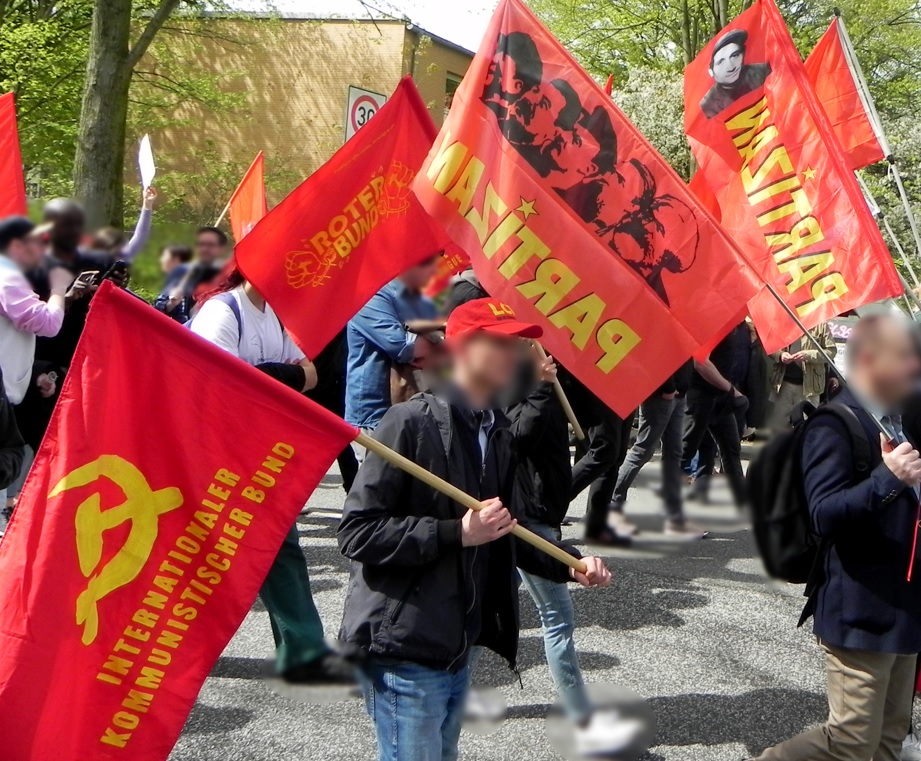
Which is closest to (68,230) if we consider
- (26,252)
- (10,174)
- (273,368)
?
(26,252)

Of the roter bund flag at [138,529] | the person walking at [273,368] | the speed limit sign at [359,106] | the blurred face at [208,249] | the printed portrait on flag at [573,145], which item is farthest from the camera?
the speed limit sign at [359,106]

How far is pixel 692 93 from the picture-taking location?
5031mm

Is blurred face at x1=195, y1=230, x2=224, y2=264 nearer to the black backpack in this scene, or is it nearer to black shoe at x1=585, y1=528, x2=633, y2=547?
black shoe at x1=585, y1=528, x2=633, y2=547

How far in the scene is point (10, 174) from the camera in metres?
6.43

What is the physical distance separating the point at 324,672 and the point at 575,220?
1.70 m

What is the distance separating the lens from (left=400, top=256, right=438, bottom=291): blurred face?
4793mm

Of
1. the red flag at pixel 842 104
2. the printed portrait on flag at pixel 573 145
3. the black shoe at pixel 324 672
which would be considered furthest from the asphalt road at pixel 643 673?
the red flag at pixel 842 104

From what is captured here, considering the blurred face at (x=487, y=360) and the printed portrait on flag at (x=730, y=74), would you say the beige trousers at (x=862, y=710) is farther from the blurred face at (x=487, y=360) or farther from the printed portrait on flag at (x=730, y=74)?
the printed portrait on flag at (x=730, y=74)

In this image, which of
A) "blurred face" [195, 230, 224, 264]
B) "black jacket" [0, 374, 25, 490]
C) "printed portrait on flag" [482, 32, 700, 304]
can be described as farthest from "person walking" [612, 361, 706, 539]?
"black jacket" [0, 374, 25, 490]

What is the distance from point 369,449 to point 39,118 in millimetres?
22073

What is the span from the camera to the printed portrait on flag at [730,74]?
15.9 ft

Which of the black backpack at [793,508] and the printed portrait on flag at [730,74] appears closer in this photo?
the black backpack at [793,508]

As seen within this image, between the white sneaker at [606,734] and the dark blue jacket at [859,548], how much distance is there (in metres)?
0.86

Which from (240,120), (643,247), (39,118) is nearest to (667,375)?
(643,247)
